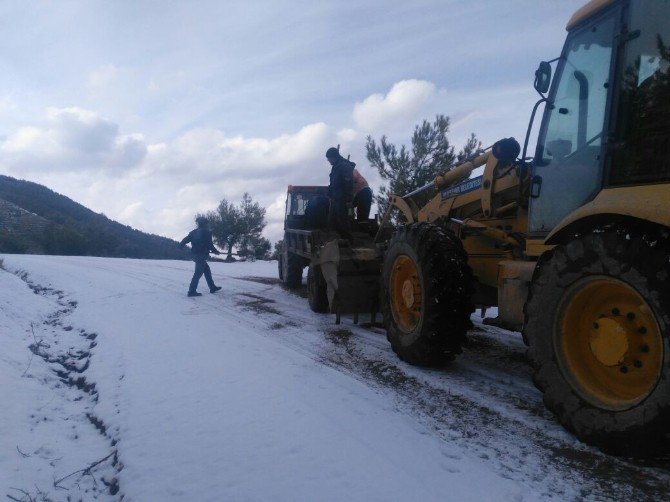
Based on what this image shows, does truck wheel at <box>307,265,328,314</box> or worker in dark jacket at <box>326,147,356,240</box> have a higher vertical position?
worker in dark jacket at <box>326,147,356,240</box>

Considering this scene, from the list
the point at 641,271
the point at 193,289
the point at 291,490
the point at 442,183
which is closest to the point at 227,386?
the point at 291,490

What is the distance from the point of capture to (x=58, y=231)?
3572 centimetres

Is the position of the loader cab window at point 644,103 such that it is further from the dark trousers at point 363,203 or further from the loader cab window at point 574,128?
the dark trousers at point 363,203

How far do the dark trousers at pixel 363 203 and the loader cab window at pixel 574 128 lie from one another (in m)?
5.09

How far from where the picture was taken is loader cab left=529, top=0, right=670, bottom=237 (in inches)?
113

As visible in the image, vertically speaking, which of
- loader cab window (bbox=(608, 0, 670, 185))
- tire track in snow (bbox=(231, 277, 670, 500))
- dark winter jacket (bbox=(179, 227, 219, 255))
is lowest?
tire track in snow (bbox=(231, 277, 670, 500))

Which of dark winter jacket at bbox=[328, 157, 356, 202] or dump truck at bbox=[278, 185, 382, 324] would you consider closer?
dump truck at bbox=[278, 185, 382, 324]

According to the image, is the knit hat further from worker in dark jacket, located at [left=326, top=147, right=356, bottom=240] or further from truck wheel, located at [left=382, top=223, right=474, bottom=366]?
truck wheel, located at [left=382, top=223, right=474, bottom=366]

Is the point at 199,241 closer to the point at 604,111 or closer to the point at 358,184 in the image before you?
the point at 358,184

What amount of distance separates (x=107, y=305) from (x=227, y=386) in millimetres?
5307

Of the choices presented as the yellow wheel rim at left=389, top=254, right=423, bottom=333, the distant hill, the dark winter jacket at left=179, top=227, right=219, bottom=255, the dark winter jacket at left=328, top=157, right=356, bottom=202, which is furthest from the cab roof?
the distant hill

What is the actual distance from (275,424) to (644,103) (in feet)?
10.6

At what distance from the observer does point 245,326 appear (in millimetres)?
6723

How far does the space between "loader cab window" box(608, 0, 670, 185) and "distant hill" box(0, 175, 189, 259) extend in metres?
35.0
